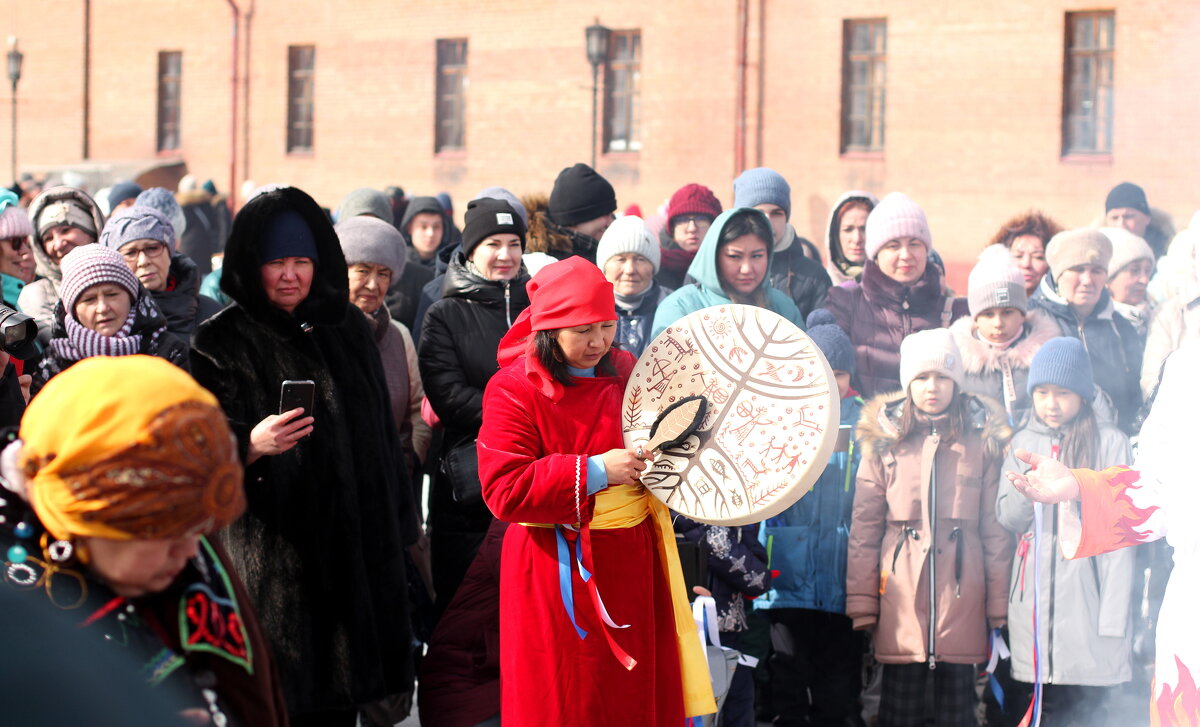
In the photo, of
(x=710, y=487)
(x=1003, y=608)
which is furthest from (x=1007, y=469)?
(x=710, y=487)

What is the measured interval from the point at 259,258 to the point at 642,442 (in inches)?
49.8

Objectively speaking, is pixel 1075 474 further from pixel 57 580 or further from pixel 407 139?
pixel 407 139

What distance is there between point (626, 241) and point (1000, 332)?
174 centimetres

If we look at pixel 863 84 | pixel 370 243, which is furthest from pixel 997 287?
pixel 863 84

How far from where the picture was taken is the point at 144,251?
18.2 ft

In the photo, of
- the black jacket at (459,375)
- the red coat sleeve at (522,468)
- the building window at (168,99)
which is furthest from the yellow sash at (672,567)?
the building window at (168,99)

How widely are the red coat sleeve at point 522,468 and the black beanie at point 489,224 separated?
5.02 ft

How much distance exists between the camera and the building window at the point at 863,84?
21.7 metres

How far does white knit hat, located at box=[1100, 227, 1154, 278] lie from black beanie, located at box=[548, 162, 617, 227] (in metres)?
2.74

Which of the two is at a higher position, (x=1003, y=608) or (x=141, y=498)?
(x=141, y=498)

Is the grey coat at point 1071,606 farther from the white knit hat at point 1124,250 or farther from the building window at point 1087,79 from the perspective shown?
the building window at point 1087,79

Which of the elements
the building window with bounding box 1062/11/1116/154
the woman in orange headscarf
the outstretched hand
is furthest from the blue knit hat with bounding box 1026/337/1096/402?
the building window with bounding box 1062/11/1116/154

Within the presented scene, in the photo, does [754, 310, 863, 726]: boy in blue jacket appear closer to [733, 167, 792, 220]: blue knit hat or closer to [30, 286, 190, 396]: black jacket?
[733, 167, 792, 220]: blue knit hat

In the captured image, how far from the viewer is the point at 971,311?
6.19 m
